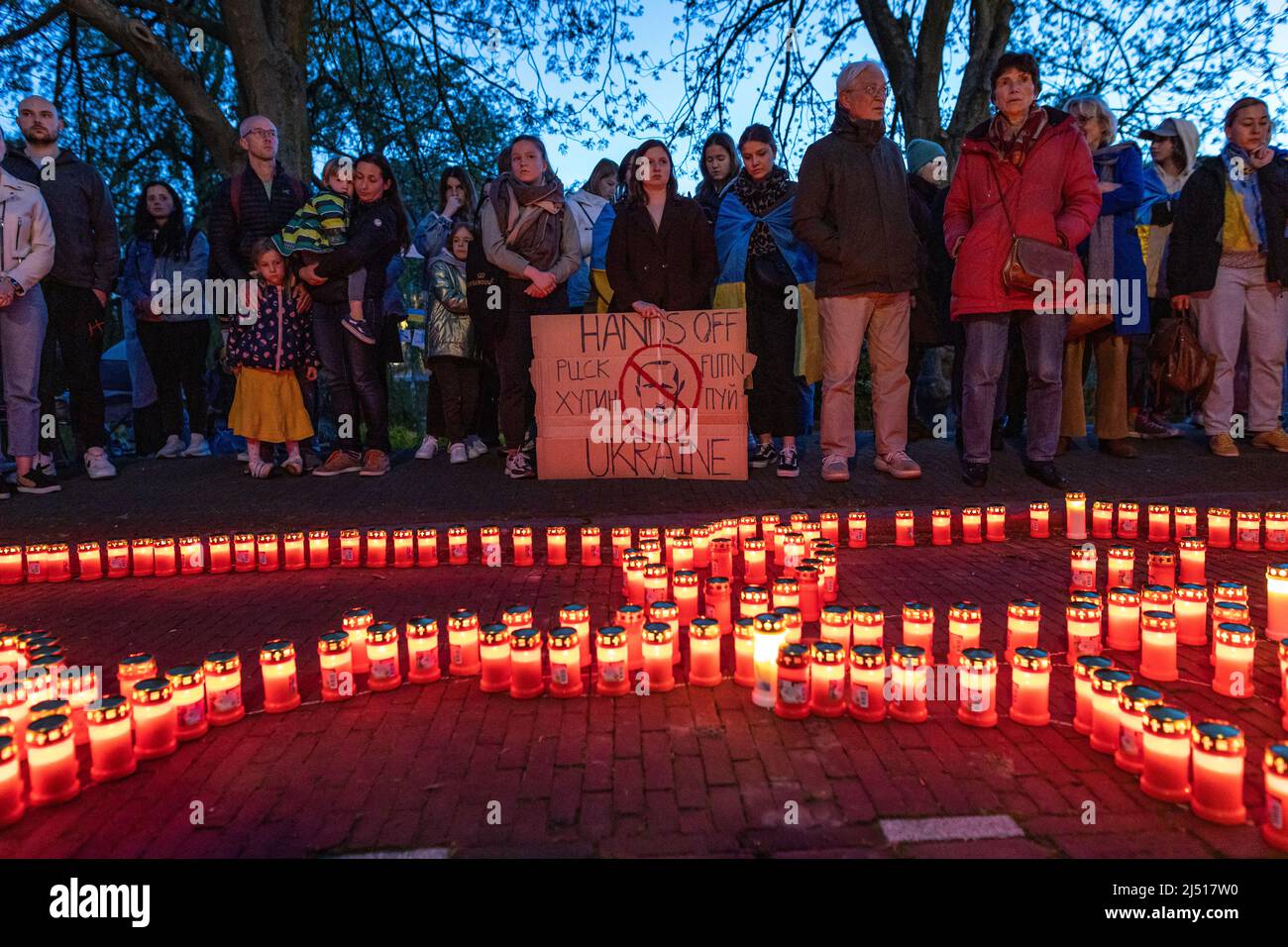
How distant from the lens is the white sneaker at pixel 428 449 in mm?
7614

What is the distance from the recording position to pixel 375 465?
693cm

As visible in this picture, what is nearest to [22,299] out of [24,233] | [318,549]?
[24,233]

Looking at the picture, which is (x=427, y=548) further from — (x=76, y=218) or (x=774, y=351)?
(x=76, y=218)

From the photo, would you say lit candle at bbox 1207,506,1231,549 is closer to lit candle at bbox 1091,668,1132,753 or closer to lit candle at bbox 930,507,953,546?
lit candle at bbox 930,507,953,546

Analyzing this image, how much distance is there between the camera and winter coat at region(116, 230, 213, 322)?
25.2 ft

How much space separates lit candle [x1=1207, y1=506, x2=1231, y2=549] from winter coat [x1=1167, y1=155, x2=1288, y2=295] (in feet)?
8.91

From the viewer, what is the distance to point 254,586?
4754mm

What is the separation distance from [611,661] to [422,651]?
74cm

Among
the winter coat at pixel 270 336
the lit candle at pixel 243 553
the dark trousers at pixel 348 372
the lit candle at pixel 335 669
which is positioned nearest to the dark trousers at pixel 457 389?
the dark trousers at pixel 348 372

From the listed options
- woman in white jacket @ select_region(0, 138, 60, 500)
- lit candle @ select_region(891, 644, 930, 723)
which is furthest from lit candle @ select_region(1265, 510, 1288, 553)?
woman in white jacket @ select_region(0, 138, 60, 500)

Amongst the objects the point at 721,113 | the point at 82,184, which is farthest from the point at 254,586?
the point at 721,113

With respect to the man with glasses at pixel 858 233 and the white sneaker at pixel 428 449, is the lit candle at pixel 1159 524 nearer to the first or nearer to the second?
the man with glasses at pixel 858 233
